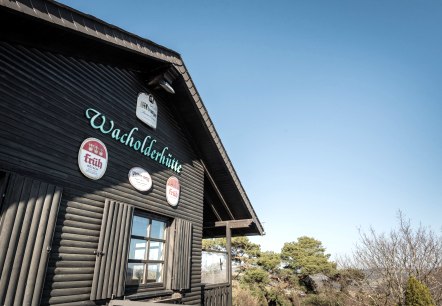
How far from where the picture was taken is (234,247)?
3180 cm

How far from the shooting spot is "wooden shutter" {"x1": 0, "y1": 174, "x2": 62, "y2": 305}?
364 centimetres

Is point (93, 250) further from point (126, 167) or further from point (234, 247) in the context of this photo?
point (234, 247)

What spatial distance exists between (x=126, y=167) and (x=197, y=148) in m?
3.36

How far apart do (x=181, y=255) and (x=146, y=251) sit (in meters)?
1.08

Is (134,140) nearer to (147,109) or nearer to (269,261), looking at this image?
(147,109)

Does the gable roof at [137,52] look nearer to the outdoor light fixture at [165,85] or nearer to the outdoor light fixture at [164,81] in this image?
the outdoor light fixture at [164,81]

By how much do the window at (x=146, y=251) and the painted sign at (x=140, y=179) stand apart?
0.63 meters

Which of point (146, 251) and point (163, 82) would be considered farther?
point (163, 82)

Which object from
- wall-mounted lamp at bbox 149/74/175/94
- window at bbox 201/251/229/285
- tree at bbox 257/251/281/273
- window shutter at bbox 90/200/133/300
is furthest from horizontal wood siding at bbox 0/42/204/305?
tree at bbox 257/251/281/273

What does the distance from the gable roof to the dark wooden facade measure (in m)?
0.02

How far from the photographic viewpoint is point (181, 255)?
716 centimetres

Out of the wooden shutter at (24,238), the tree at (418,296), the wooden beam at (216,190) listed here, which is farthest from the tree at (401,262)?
the wooden shutter at (24,238)

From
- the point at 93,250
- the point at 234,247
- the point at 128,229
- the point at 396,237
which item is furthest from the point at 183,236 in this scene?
the point at 234,247

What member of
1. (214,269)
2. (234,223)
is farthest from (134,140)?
(214,269)
